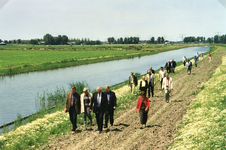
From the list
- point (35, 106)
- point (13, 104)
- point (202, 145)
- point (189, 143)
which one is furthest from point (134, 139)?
point (13, 104)

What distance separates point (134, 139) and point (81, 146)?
2.15 meters

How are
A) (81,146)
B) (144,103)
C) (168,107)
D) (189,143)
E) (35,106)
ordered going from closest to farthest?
(189,143)
(81,146)
(144,103)
(168,107)
(35,106)

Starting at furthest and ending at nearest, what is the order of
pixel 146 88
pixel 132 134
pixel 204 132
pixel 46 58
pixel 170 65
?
1. pixel 46 58
2. pixel 170 65
3. pixel 146 88
4. pixel 132 134
5. pixel 204 132

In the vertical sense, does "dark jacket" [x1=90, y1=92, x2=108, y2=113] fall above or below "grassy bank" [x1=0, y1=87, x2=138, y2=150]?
above

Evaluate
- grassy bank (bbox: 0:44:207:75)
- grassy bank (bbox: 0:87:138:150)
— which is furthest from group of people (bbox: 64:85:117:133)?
grassy bank (bbox: 0:44:207:75)

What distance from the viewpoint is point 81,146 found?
9.89 metres

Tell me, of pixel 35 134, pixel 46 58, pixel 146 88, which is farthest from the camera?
pixel 46 58

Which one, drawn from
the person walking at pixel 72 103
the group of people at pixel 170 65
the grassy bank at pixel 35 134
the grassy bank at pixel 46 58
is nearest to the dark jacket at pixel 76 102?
the person walking at pixel 72 103

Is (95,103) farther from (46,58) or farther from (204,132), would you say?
(46,58)

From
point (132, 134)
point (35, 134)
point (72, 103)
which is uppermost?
point (72, 103)

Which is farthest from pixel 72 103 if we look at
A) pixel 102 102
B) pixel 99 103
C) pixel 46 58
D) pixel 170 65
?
pixel 46 58

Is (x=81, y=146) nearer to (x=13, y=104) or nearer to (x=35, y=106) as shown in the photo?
(x=35, y=106)

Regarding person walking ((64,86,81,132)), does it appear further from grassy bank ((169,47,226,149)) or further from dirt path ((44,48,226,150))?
grassy bank ((169,47,226,149))

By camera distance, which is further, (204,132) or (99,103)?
(99,103)
